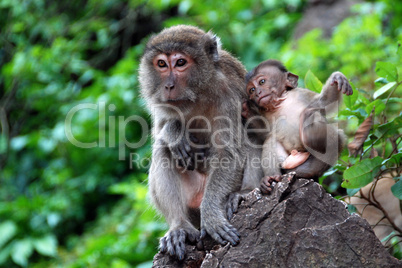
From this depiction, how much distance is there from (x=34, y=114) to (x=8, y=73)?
1341 millimetres

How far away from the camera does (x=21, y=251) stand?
27.3ft

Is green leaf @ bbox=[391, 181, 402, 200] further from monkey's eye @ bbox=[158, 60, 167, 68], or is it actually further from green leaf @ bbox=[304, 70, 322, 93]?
monkey's eye @ bbox=[158, 60, 167, 68]

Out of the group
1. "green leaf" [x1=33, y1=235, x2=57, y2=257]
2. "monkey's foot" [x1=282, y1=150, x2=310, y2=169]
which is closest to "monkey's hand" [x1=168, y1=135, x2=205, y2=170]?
"monkey's foot" [x1=282, y1=150, x2=310, y2=169]

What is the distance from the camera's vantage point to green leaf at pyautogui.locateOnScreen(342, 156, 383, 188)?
357 centimetres

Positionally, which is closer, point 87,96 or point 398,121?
point 398,121

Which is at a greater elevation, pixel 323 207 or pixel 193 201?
pixel 323 207

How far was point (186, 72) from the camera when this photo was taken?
4461 mm

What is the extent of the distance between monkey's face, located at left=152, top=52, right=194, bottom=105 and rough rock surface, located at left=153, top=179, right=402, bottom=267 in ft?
4.02

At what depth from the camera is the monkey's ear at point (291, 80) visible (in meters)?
4.39

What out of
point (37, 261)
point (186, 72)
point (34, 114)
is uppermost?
point (186, 72)

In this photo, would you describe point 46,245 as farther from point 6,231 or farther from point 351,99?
point 351,99

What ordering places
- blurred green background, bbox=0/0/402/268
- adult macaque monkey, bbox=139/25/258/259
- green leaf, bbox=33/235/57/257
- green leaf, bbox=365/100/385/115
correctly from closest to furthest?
green leaf, bbox=365/100/385/115
adult macaque monkey, bbox=139/25/258/259
blurred green background, bbox=0/0/402/268
green leaf, bbox=33/235/57/257

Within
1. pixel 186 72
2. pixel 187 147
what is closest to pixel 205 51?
pixel 186 72

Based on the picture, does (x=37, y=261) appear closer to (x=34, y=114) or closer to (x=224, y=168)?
(x=34, y=114)
